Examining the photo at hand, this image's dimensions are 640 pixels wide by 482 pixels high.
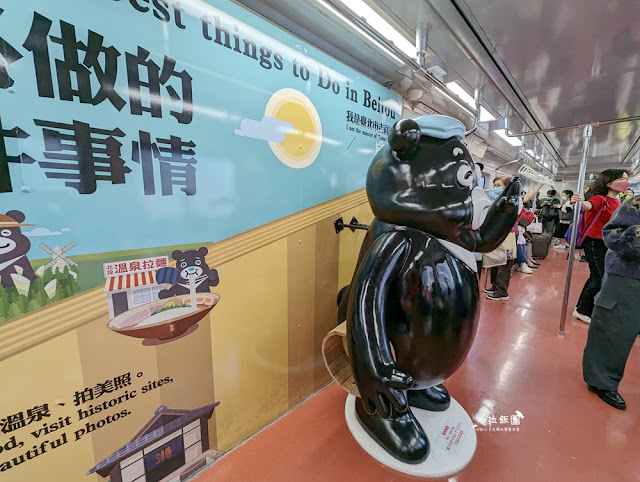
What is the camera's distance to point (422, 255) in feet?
3.23

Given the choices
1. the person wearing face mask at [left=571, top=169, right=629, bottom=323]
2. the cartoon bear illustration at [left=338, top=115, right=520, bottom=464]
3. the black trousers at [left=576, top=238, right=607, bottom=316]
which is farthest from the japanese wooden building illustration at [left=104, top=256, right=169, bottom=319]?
the black trousers at [left=576, top=238, right=607, bottom=316]

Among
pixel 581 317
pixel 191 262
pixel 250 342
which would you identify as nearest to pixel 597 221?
pixel 581 317

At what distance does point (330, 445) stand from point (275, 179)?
119 cm

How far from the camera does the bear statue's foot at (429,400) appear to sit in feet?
4.37

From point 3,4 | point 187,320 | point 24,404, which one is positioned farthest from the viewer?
point 187,320

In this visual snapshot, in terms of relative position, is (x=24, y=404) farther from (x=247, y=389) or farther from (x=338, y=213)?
(x=338, y=213)

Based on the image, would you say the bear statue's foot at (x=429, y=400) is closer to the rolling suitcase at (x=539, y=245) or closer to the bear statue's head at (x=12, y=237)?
the bear statue's head at (x=12, y=237)

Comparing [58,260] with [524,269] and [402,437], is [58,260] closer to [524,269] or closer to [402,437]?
[402,437]

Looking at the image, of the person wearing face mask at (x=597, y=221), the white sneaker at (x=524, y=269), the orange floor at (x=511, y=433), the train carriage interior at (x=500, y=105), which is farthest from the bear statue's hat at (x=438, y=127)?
the white sneaker at (x=524, y=269)

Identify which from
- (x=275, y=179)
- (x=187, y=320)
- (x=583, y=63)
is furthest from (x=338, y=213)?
(x=583, y=63)

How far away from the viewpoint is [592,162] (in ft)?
21.5

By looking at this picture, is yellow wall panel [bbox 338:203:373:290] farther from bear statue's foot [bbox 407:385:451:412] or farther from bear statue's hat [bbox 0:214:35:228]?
bear statue's hat [bbox 0:214:35:228]

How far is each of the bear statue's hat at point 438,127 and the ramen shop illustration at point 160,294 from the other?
3.02 ft

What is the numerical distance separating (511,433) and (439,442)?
0.37 m
